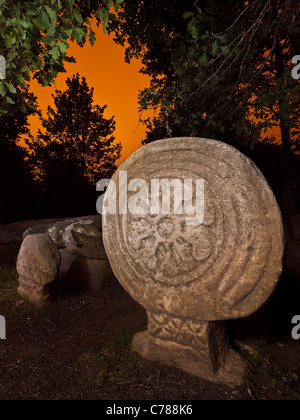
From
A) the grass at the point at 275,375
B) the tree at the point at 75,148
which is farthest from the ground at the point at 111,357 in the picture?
the tree at the point at 75,148

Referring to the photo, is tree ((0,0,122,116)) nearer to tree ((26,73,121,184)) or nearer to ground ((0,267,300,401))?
ground ((0,267,300,401))

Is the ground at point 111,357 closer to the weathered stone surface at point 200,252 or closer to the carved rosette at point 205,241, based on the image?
the weathered stone surface at point 200,252

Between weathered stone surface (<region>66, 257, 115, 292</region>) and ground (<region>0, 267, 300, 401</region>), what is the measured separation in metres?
0.55

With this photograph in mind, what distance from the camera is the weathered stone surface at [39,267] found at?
3.48m

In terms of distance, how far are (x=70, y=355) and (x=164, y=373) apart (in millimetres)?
988

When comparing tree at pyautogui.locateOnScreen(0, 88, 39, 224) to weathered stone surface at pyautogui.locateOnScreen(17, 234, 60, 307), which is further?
tree at pyautogui.locateOnScreen(0, 88, 39, 224)

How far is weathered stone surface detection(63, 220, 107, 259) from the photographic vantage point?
14.4 feet

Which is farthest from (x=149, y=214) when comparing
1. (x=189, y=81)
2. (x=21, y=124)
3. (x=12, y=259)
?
(x=21, y=124)

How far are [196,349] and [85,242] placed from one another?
2.77m

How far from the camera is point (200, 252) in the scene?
203 centimetres

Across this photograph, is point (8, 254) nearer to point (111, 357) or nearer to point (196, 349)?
point (111, 357)

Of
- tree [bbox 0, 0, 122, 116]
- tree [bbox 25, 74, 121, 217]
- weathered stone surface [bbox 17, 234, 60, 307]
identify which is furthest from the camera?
tree [bbox 25, 74, 121, 217]

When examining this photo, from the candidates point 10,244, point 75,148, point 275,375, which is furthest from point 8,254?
point 75,148

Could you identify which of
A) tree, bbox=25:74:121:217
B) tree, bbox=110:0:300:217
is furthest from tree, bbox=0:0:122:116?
tree, bbox=25:74:121:217
